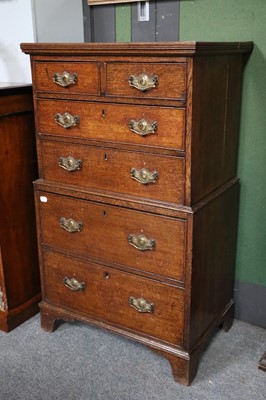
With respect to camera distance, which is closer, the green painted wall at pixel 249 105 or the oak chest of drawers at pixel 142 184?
the oak chest of drawers at pixel 142 184

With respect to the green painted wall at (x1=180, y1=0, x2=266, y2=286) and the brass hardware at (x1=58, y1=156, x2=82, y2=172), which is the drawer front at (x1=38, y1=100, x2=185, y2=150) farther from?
the green painted wall at (x1=180, y1=0, x2=266, y2=286)

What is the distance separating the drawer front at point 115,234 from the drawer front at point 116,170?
3.5 inches

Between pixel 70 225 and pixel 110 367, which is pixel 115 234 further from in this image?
pixel 110 367

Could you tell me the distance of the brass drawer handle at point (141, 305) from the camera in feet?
6.42

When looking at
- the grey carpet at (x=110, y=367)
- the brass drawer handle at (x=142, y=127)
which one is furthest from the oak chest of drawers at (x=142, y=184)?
the grey carpet at (x=110, y=367)

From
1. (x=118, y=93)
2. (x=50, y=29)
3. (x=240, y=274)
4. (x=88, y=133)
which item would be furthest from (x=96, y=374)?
(x=50, y=29)

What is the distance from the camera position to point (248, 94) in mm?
2094

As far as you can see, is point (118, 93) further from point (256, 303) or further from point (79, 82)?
point (256, 303)

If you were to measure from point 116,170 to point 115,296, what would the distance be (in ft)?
1.82

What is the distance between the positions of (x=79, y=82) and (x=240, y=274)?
→ 1200 mm

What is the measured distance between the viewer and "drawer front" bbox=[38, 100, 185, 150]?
1703mm

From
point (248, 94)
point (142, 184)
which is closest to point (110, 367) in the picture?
point (142, 184)

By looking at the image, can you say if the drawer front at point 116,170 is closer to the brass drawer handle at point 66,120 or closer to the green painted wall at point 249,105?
the brass drawer handle at point 66,120

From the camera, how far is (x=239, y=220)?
2283mm
